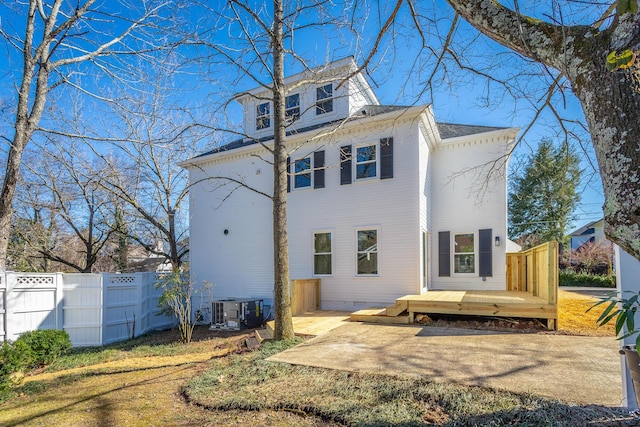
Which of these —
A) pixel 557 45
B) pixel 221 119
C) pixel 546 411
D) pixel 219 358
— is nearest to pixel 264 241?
pixel 221 119

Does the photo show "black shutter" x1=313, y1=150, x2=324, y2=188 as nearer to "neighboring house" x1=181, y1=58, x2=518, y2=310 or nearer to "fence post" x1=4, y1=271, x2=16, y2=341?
"neighboring house" x1=181, y1=58, x2=518, y2=310

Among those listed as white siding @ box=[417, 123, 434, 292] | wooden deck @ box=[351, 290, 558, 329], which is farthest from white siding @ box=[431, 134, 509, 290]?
wooden deck @ box=[351, 290, 558, 329]

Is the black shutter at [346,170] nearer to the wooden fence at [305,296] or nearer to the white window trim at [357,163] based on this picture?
the white window trim at [357,163]

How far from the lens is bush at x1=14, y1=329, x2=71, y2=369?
6588 millimetres

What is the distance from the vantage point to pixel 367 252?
977 cm

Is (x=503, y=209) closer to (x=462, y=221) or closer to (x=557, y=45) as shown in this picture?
(x=462, y=221)

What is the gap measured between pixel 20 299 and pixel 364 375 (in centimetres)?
749

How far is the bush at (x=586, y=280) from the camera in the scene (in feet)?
62.5

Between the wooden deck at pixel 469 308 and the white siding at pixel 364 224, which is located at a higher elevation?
the white siding at pixel 364 224

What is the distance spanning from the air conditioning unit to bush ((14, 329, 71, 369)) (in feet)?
12.3

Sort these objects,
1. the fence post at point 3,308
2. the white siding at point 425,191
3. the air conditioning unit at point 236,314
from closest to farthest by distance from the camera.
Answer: the fence post at point 3,308
the white siding at point 425,191
the air conditioning unit at point 236,314

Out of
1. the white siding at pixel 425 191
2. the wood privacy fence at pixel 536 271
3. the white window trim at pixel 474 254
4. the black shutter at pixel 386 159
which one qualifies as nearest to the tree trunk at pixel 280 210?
the black shutter at pixel 386 159

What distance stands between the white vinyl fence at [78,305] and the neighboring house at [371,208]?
296 centimetres

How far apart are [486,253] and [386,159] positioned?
152 inches
